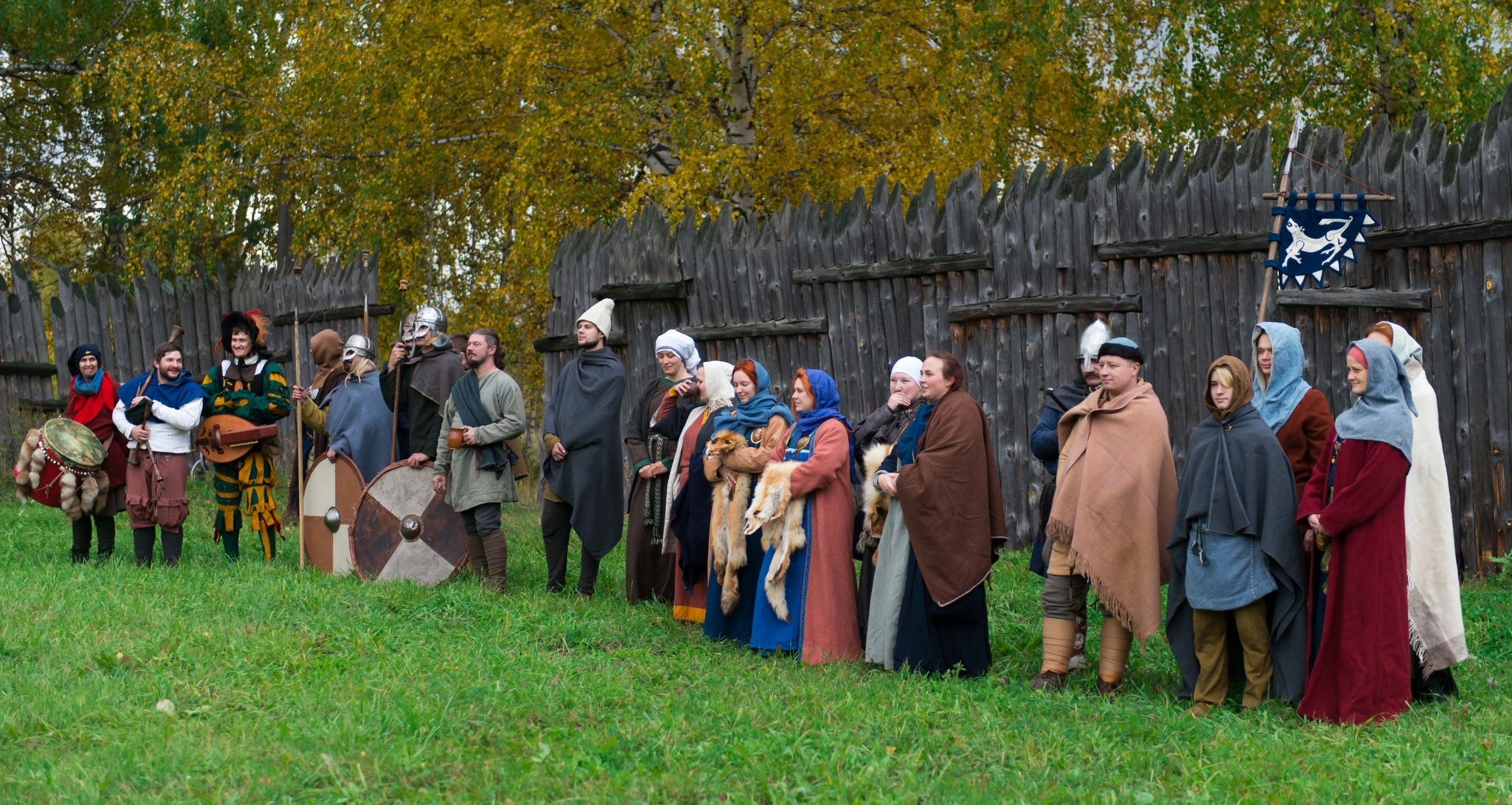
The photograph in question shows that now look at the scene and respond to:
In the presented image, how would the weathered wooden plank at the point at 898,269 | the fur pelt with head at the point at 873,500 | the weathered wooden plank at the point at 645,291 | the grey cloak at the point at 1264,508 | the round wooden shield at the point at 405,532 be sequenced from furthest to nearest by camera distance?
the weathered wooden plank at the point at 645,291, the weathered wooden plank at the point at 898,269, the round wooden shield at the point at 405,532, the fur pelt with head at the point at 873,500, the grey cloak at the point at 1264,508

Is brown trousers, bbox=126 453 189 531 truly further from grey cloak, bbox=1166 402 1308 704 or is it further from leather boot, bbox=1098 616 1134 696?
grey cloak, bbox=1166 402 1308 704

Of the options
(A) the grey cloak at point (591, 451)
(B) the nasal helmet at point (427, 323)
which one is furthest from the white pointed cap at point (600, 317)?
(B) the nasal helmet at point (427, 323)

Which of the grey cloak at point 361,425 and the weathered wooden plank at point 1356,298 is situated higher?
the weathered wooden plank at point 1356,298

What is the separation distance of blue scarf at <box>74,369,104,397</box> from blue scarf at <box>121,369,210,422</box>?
24 centimetres

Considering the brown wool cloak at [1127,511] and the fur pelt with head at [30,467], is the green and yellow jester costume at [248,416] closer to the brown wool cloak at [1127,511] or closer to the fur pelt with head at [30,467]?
the fur pelt with head at [30,467]

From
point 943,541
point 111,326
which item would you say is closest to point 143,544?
point 943,541

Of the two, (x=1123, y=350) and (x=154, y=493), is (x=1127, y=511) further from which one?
(x=154, y=493)

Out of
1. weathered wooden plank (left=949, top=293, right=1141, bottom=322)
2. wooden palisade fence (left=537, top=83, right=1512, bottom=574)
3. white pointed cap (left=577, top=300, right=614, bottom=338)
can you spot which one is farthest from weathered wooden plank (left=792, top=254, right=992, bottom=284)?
white pointed cap (left=577, top=300, right=614, bottom=338)

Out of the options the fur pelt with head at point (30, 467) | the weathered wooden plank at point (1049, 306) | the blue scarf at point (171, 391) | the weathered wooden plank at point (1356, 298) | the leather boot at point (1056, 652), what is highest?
the weathered wooden plank at point (1049, 306)

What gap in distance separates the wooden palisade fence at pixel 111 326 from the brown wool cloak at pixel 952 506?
840 centimetres

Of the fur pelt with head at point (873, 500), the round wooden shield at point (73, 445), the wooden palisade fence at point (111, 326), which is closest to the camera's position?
the fur pelt with head at point (873, 500)

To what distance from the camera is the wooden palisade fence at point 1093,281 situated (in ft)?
23.0

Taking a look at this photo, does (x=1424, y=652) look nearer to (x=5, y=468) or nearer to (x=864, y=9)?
(x=864, y=9)

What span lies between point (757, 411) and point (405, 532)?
263cm
